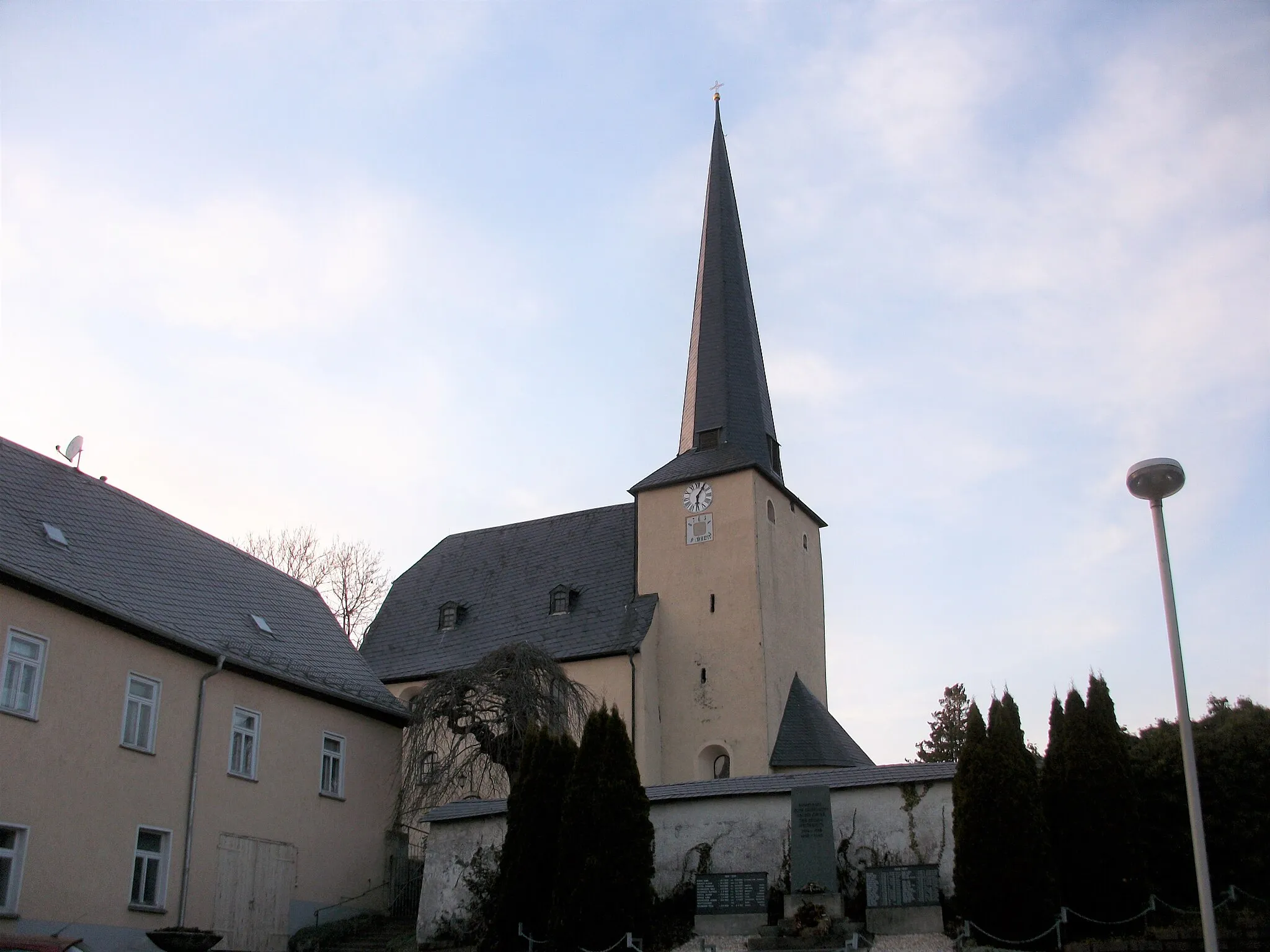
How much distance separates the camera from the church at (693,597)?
1156 inches

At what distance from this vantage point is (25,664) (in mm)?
16922

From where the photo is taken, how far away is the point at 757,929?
54.7 ft

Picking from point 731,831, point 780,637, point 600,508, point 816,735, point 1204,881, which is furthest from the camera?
point 600,508

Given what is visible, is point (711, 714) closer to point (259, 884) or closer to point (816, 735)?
point (816, 735)

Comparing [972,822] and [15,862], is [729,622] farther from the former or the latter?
[15,862]

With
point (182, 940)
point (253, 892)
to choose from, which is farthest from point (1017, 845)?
point (253, 892)

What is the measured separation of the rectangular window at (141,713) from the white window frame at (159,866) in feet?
3.96

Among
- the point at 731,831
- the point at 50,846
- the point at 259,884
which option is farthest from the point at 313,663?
the point at 731,831

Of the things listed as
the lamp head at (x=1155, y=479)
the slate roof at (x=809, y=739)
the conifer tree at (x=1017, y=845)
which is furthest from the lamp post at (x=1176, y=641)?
the slate roof at (x=809, y=739)

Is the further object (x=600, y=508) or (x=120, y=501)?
(x=600, y=508)

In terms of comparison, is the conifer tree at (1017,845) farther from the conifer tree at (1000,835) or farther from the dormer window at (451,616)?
the dormer window at (451,616)

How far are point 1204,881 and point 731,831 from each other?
8877 mm

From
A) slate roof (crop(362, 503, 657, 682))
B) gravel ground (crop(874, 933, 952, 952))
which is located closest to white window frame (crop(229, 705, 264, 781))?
slate roof (crop(362, 503, 657, 682))

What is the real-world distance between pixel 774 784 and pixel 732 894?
6.50 ft
